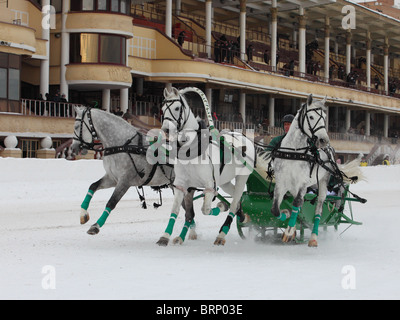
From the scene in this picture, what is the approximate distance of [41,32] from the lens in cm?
3212

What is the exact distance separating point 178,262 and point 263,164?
2875mm

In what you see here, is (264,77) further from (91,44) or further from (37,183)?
(37,183)

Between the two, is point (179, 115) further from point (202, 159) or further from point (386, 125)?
point (386, 125)

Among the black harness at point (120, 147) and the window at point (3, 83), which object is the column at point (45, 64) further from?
the black harness at point (120, 147)

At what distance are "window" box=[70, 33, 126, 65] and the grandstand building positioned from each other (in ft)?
0.16

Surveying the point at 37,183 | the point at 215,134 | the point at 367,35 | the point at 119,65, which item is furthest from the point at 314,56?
the point at 215,134

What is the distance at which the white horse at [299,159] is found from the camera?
974 centimetres

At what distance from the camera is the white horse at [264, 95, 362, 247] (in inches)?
384

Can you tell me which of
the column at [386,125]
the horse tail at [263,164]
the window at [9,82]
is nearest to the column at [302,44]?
the column at [386,125]

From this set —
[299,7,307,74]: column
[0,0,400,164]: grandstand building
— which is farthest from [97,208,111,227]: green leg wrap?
[299,7,307,74]: column

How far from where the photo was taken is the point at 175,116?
947 centimetres

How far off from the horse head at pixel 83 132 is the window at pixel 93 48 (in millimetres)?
23147

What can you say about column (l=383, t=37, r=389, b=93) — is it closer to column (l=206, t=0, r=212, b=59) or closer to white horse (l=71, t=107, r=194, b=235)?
column (l=206, t=0, r=212, b=59)

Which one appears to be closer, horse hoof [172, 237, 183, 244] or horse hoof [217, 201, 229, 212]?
horse hoof [172, 237, 183, 244]
